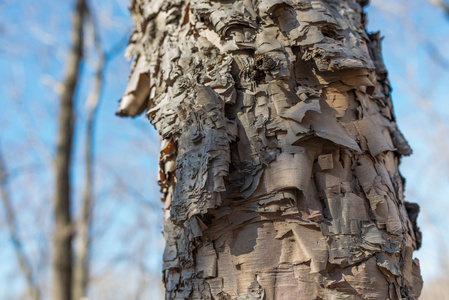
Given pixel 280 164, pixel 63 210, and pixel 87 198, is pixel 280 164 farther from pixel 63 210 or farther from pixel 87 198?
pixel 87 198

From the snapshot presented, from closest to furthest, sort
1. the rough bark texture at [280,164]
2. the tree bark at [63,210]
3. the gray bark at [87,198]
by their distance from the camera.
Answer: the rough bark texture at [280,164], the tree bark at [63,210], the gray bark at [87,198]

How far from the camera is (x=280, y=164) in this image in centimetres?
88

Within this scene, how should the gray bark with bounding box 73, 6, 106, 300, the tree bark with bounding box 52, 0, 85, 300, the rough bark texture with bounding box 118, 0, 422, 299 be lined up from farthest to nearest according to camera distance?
the gray bark with bounding box 73, 6, 106, 300 < the tree bark with bounding box 52, 0, 85, 300 < the rough bark texture with bounding box 118, 0, 422, 299

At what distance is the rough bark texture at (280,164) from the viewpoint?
0.84 meters

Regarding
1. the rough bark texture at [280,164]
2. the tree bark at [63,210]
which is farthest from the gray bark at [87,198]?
the rough bark texture at [280,164]

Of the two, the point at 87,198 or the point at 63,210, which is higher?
the point at 87,198

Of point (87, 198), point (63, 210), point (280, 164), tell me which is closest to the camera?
point (280, 164)

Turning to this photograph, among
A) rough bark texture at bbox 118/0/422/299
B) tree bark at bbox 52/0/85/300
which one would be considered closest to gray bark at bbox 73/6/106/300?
tree bark at bbox 52/0/85/300

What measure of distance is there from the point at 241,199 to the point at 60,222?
3255mm

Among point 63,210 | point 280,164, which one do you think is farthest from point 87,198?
point 280,164

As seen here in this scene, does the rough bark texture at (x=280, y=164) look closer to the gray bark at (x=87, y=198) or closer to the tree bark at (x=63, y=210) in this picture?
the tree bark at (x=63, y=210)

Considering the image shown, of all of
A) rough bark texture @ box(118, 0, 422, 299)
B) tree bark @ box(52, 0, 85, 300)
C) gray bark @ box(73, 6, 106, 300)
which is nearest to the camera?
rough bark texture @ box(118, 0, 422, 299)

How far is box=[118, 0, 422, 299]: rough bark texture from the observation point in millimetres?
844

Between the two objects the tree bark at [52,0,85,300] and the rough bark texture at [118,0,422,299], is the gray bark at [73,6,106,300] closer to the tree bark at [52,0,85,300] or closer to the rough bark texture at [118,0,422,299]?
the tree bark at [52,0,85,300]
